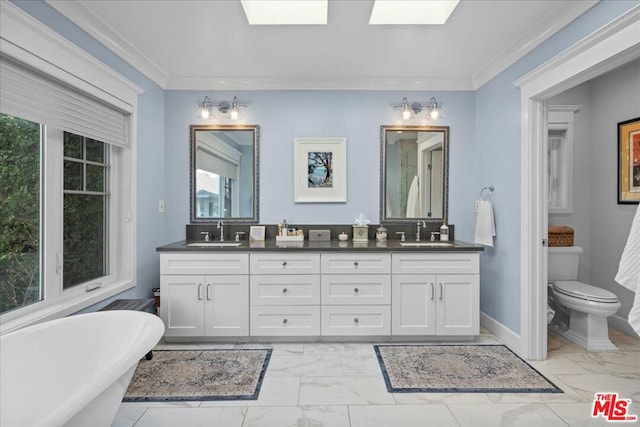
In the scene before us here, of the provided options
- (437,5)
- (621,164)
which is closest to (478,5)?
(437,5)

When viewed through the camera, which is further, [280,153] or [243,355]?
[280,153]

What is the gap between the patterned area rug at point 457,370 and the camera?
86.3 inches

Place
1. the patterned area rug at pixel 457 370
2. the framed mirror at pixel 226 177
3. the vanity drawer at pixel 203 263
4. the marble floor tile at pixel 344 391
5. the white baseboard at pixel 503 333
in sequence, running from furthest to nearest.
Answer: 1. the framed mirror at pixel 226 177
2. the vanity drawer at pixel 203 263
3. the white baseboard at pixel 503 333
4. the patterned area rug at pixel 457 370
5. the marble floor tile at pixel 344 391

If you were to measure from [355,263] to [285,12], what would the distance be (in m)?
1.98

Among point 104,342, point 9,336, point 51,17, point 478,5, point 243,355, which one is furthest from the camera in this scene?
point 243,355

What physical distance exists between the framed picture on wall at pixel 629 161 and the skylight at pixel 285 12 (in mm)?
2985

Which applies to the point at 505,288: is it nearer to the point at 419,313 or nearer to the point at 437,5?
the point at 419,313

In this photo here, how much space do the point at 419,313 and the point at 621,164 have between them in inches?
95.4

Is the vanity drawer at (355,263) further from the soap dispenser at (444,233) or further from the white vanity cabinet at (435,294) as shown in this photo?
the soap dispenser at (444,233)

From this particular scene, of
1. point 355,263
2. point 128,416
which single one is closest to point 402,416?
point 355,263

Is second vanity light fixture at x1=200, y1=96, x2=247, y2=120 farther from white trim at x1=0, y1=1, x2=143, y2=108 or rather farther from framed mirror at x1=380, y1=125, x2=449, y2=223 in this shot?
framed mirror at x1=380, y1=125, x2=449, y2=223

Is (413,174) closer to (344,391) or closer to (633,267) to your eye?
(633,267)

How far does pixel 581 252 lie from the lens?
3.23 meters

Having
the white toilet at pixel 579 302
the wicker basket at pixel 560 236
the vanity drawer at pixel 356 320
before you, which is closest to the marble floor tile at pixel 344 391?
the vanity drawer at pixel 356 320
